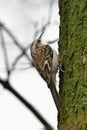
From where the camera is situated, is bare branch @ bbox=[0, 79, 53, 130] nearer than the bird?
No

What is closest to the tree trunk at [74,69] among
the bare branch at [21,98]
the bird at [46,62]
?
the bird at [46,62]

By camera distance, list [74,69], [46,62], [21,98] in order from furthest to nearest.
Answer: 1. [21,98]
2. [46,62]
3. [74,69]

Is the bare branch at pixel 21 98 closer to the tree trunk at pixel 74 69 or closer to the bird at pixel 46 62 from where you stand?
the bird at pixel 46 62

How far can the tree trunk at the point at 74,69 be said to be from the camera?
5.14ft

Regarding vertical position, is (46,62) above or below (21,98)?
above

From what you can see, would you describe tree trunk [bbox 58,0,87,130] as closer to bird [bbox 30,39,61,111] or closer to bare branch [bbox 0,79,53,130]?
bird [bbox 30,39,61,111]

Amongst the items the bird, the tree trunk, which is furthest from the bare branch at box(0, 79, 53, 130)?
the tree trunk

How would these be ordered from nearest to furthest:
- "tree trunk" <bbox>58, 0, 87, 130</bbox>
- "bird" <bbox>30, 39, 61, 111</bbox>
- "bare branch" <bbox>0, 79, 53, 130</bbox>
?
"tree trunk" <bbox>58, 0, 87, 130</bbox>, "bird" <bbox>30, 39, 61, 111</bbox>, "bare branch" <bbox>0, 79, 53, 130</bbox>

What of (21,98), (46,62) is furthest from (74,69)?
(21,98)

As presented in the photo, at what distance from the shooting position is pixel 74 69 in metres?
1.66

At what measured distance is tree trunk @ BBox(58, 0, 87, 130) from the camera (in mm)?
1565

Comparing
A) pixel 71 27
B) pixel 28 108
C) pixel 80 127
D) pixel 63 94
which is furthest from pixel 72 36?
pixel 28 108

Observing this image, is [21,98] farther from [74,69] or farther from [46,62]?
[74,69]

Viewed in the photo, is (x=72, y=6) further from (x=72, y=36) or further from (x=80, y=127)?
(x=80, y=127)
